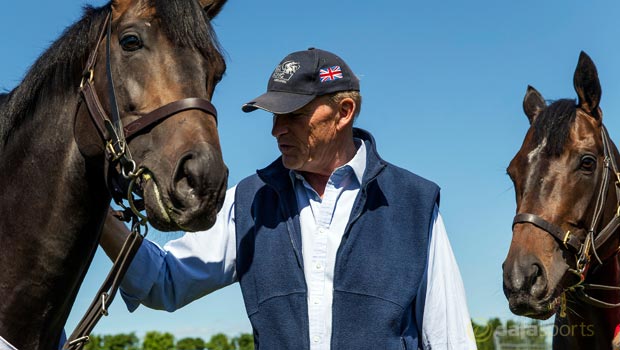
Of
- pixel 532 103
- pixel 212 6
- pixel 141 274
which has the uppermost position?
pixel 532 103

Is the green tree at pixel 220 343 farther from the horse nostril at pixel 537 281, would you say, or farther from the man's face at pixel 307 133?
the man's face at pixel 307 133

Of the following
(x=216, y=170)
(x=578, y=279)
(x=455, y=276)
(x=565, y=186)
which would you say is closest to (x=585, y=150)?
(x=565, y=186)

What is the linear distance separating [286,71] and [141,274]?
1188 millimetres

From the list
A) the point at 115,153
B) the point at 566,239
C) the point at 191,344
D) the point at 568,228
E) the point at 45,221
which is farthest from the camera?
the point at 191,344

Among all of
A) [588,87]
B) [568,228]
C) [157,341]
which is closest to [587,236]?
[568,228]

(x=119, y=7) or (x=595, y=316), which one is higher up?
(x=119, y=7)

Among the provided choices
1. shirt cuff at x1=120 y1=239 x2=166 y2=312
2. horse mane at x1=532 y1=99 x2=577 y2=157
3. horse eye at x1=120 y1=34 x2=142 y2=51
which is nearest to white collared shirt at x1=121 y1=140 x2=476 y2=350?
shirt cuff at x1=120 y1=239 x2=166 y2=312

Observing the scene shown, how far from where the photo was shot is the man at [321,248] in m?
3.79

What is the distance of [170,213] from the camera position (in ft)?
10.9

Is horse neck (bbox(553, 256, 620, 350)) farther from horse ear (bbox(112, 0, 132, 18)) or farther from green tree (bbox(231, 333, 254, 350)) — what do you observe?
green tree (bbox(231, 333, 254, 350))

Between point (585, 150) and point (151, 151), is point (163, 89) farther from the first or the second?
point (585, 150)

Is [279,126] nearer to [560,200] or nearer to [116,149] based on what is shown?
[116,149]

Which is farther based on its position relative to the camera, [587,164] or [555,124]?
[555,124]

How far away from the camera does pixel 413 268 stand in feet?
12.7
